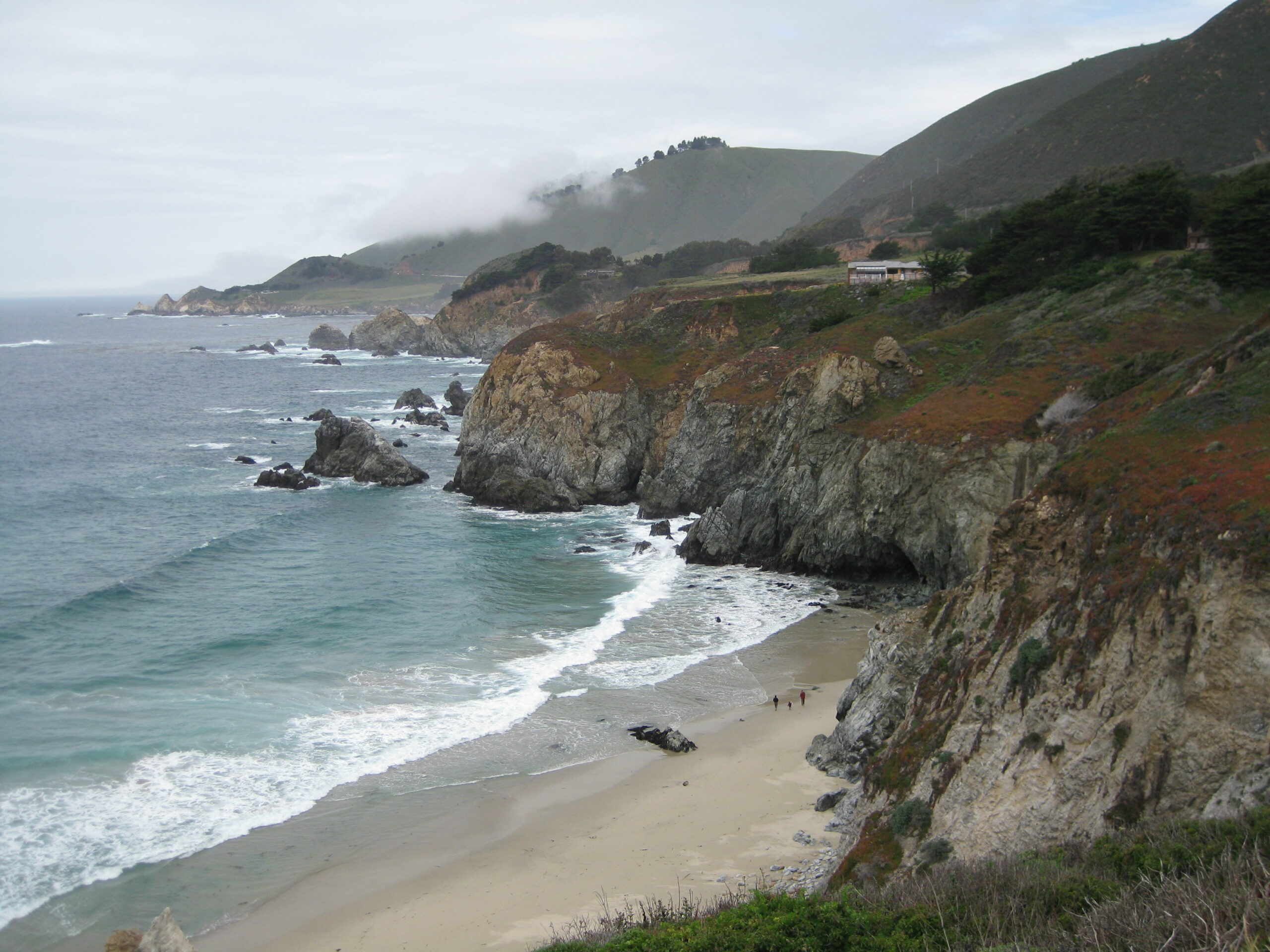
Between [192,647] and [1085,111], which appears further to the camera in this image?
[1085,111]

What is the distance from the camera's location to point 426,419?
7688 cm

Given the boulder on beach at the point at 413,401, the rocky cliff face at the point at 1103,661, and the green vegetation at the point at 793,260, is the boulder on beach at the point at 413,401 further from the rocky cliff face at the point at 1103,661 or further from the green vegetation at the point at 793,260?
the rocky cliff face at the point at 1103,661

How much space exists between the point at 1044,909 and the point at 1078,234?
44.1m

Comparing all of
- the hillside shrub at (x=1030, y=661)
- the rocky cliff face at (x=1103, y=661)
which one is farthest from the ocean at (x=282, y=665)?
the hillside shrub at (x=1030, y=661)

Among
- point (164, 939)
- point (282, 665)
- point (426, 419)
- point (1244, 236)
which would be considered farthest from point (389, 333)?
point (164, 939)

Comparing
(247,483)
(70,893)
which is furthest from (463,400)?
(70,893)

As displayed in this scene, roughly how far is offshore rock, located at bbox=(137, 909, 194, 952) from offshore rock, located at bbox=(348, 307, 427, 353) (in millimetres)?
136051

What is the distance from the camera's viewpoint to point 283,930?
675 inches

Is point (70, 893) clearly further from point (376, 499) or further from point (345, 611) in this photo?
point (376, 499)

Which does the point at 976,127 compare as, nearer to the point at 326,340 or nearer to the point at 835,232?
the point at 835,232

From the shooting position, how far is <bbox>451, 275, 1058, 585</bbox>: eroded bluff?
109 ft

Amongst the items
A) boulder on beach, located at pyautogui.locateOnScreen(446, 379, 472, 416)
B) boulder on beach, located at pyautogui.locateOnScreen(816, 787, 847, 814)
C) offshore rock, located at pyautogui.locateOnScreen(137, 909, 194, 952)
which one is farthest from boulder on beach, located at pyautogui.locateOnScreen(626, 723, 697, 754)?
boulder on beach, located at pyautogui.locateOnScreen(446, 379, 472, 416)

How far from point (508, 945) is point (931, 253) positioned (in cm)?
6914

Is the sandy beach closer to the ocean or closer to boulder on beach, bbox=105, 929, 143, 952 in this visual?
the ocean
